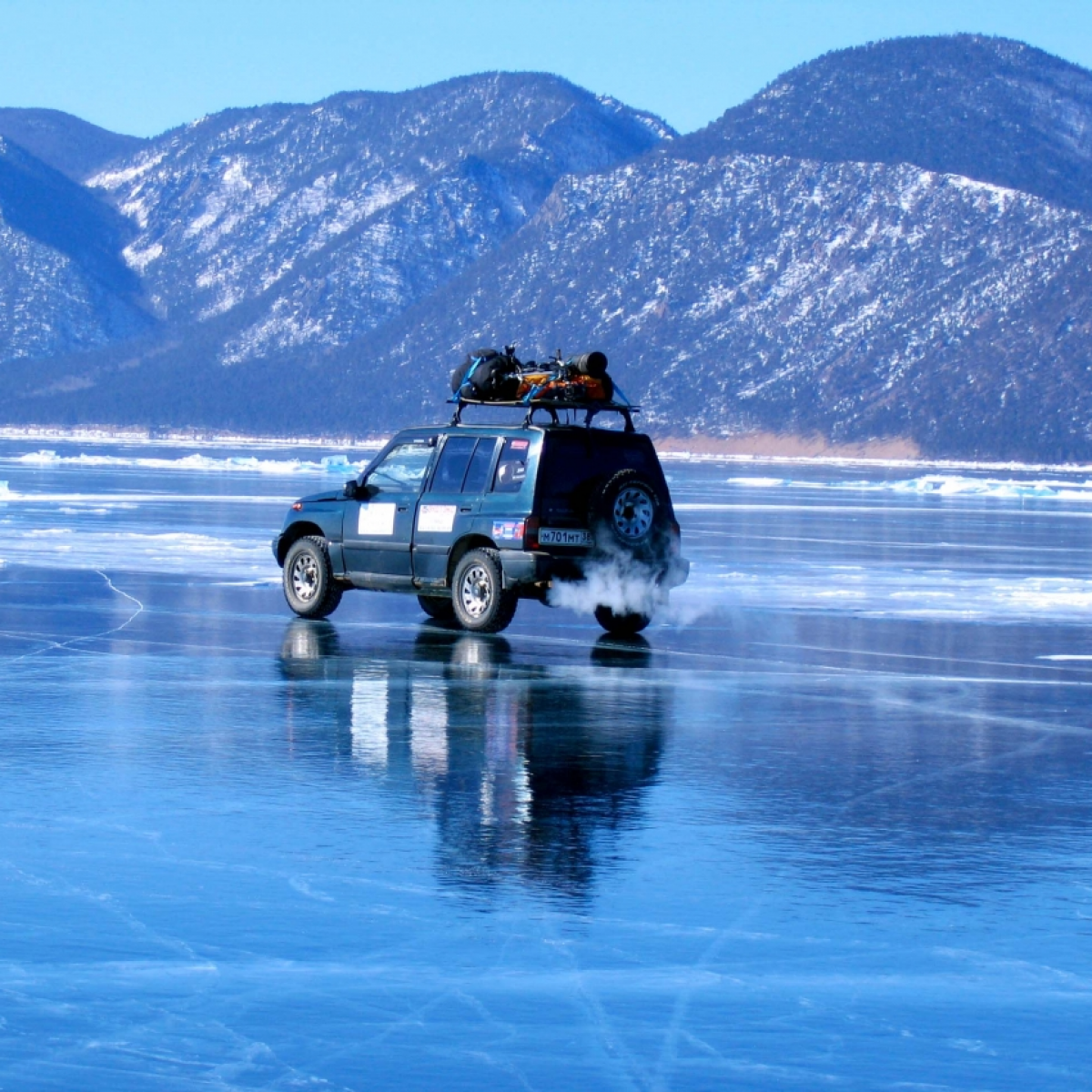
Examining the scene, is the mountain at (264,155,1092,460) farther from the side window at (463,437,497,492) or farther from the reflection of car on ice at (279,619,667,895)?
the reflection of car on ice at (279,619,667,895)

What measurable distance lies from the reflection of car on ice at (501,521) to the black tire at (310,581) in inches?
0.7

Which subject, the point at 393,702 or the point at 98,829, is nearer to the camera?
the point at 98,829

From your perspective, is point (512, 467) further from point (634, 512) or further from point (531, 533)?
point (634, 512)

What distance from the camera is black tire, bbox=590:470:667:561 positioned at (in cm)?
1803

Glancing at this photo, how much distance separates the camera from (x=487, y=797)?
10008mm

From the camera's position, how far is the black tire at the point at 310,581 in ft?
64.4

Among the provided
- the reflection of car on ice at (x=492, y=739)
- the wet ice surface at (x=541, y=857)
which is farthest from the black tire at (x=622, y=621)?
the reflection of car on ice at (x=492, y=739)

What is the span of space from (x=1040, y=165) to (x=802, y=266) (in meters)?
27.1

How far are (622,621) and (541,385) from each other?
7.30 ft

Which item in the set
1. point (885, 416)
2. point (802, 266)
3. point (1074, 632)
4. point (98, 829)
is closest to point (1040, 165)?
point (802, 266)

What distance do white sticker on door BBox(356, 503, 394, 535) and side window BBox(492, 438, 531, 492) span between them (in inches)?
51.4

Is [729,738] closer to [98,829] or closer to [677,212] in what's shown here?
[98,829]

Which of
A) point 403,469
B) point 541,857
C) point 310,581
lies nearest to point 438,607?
point 310,581

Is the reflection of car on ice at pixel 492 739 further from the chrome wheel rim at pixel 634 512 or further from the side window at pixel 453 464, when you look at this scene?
the side window at pixel 453 464
